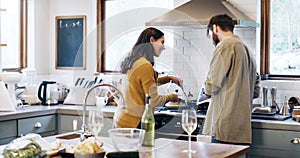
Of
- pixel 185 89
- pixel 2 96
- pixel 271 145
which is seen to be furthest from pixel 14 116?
pixel 271 145

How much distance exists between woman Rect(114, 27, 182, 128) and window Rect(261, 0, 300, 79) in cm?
163

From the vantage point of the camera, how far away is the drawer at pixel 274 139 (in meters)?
4.16

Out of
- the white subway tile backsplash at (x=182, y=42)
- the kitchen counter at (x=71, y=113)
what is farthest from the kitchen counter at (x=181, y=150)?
the white subway tile backsplash at (x=182, y=42)

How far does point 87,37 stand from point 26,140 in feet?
11.9

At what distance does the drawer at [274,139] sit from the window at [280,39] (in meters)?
0.88

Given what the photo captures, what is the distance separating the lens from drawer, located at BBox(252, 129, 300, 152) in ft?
13.6

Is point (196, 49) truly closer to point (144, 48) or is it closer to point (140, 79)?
point (144, 48)

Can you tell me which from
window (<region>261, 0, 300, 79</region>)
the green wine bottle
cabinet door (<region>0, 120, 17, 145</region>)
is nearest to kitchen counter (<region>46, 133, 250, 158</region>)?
the green wine bottle

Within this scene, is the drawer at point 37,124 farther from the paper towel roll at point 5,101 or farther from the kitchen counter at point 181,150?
the kitchen counter at point 181,150

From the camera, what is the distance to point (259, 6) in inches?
200

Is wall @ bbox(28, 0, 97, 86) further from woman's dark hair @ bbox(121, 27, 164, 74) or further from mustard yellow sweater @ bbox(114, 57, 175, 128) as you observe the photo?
mustard yellow sweater @ bbox(114, 57, 175, 128)

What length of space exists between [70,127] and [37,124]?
36 centimetres

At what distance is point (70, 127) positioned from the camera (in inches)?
207

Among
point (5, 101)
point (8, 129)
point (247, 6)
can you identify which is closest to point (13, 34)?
point (5, 101)
